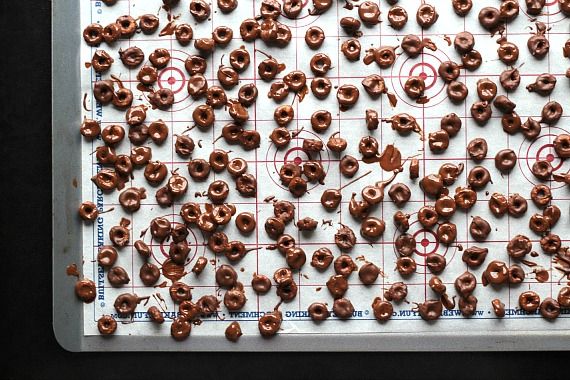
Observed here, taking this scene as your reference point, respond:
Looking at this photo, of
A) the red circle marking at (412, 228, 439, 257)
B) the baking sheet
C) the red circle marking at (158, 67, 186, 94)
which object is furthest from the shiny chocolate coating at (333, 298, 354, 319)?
the red circle marking at (158, 67, 186, 94)

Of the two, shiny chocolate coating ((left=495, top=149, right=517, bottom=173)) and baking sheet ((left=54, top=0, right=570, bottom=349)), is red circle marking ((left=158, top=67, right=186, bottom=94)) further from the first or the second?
shiny chocolate coating ((left=495, top=149, right=517, bottom=173))

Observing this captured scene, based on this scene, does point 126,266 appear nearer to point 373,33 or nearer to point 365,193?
point 365,193

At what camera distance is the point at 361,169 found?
3.03 ft

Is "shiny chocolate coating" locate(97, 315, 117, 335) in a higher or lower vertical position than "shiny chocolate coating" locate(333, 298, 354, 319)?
lower

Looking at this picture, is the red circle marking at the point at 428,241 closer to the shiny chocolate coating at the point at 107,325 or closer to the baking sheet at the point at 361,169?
the baking sheet at the point at 361,169

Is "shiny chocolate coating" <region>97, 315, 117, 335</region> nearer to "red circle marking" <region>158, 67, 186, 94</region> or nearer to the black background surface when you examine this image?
the black background surface

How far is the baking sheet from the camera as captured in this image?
0.91 metres

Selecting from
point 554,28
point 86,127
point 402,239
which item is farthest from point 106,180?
point 554,28

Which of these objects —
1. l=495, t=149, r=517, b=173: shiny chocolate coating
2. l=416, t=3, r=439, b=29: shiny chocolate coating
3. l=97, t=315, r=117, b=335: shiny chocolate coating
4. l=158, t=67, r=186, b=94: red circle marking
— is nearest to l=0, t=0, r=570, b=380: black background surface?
l=97, t=315, r=117, b=335: shiny chocolate coating

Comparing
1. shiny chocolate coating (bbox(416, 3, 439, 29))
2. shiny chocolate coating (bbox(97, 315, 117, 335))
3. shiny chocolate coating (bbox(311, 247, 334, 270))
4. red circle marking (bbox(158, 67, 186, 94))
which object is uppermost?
shiny chocolate coating (bbox(416, 3, 439, 29))

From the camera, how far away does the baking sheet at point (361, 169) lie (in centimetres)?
91
